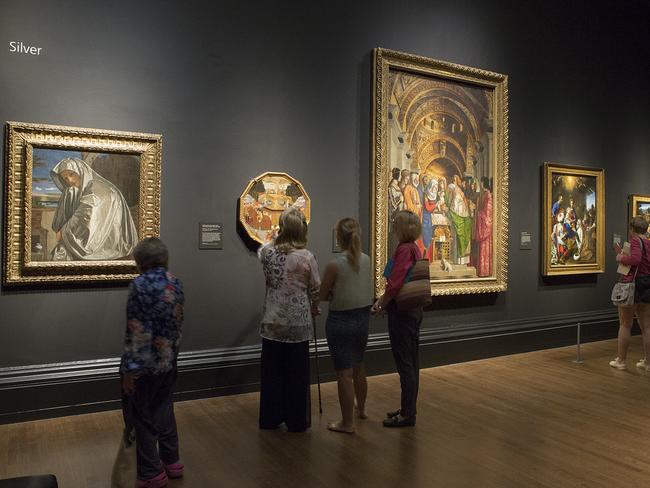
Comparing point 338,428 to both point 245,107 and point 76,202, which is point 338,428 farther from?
point 245,107

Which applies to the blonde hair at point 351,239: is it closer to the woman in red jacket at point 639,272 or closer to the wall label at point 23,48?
the wall label at point 23,48

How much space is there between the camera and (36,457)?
449 centimetres

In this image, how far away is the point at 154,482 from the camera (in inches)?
152

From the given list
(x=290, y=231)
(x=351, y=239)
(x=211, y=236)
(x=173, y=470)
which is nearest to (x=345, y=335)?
(x=351, y=239)

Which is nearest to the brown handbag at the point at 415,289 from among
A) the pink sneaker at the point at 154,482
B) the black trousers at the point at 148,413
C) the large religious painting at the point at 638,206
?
the black trousers at the point at 148,413

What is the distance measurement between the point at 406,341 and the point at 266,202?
2361 mm

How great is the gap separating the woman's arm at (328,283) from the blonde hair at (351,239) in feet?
0.50

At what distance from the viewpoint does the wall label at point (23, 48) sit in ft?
17.6

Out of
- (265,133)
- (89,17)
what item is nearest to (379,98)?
(265,133)

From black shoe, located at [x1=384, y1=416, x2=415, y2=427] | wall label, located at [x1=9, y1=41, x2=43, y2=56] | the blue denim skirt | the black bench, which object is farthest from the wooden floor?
wall label, located at [x1=9, y1=41, x2=43, y2=56]

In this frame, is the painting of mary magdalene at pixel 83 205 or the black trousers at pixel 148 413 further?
the painting of mary magdalene at pixel 83 205

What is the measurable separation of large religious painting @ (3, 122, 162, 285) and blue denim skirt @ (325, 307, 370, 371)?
2.20 meters

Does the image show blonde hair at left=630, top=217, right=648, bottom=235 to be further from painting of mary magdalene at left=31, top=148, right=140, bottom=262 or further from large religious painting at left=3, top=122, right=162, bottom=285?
painting of mary magdalene at left=31, top=148, right=140, bottom=262

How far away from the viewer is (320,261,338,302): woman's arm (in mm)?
4980
